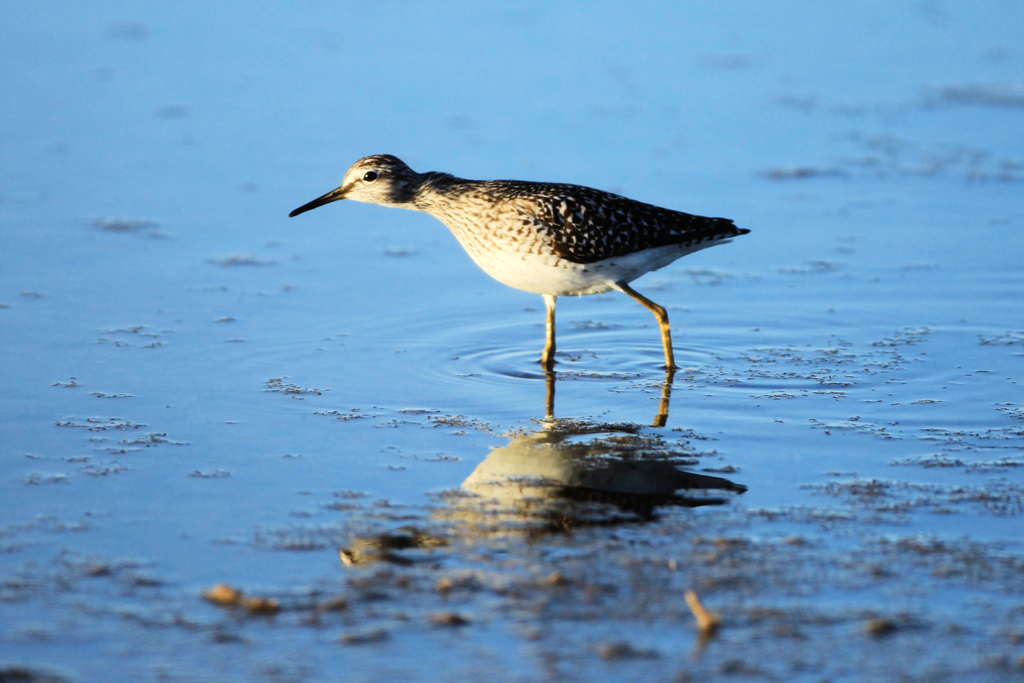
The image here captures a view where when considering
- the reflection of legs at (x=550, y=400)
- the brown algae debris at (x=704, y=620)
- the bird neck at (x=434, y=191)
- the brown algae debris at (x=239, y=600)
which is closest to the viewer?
the brown algae debris at (x=704, y=620)

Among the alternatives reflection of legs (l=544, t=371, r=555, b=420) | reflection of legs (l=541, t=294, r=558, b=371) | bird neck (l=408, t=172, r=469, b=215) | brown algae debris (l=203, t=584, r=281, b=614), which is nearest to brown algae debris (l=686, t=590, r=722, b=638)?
brown algae debris (l=203, t=584, r=281, b=614)

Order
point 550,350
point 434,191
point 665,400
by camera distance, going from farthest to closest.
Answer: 1. point 434,191
2. point 550,350
3. point 665,400

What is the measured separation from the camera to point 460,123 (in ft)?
40.1

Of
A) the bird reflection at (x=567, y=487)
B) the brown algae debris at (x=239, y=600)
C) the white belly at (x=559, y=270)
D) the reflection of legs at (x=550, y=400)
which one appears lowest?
the brown algae debris at (x=239, y=600)

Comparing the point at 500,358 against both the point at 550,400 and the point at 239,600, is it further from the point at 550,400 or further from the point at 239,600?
the point at 239,600

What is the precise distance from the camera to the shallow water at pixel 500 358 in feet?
14.5

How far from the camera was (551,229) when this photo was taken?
796 cm

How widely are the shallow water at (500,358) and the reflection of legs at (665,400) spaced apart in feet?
0.18

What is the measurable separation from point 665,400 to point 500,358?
133 cm

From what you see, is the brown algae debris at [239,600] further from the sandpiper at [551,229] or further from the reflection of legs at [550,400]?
the sandpiper at [551,229]

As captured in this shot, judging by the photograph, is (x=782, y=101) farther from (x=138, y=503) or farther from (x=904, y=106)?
(x=138, y=503)

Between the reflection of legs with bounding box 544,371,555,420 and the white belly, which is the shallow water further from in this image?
the white belly

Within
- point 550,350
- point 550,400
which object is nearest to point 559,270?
point 550,350

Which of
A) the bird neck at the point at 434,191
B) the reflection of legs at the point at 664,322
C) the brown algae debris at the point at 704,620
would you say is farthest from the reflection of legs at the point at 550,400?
the brown algae debris at the point at 704,620
